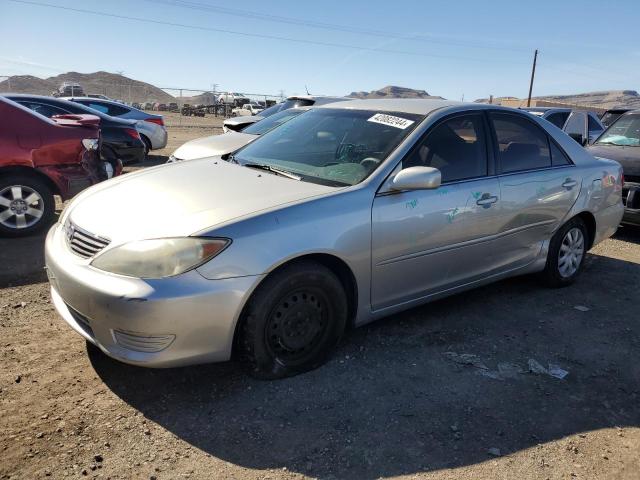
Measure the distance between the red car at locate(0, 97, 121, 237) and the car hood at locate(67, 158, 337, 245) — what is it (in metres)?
2.56

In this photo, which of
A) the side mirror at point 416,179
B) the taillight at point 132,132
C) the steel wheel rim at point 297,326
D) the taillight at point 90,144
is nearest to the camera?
the steel wheel rim at point 297,326

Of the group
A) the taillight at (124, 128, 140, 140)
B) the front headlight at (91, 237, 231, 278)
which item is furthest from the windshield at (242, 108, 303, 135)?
the front headlight at (91, 237, 231, 278)

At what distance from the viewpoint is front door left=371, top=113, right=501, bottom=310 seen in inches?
131

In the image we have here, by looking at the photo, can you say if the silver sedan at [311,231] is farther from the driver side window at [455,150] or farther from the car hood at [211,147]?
the car hood at [211,147]

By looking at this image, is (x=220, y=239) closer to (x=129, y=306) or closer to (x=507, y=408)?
(x=129, y=306)

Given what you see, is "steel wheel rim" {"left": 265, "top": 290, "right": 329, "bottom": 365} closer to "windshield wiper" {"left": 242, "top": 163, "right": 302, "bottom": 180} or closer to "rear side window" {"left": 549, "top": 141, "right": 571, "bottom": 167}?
"windshield wiper" {"left": 242, "top": 163, "right": 302, "bottom": 180}

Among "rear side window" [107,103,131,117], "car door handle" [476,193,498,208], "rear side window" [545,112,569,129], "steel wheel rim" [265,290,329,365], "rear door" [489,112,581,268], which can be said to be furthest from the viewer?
"rear side window" [107,103,131,117]

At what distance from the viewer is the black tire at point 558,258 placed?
4.66 metres

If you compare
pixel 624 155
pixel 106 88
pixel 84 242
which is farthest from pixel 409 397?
pixel 106 88

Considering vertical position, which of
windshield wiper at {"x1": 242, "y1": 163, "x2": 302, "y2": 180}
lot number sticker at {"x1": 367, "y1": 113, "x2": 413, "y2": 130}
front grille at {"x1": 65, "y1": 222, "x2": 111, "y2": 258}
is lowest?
front grille at {"x1": 65, "y1": 222, "x2": 111, "y2": 258}

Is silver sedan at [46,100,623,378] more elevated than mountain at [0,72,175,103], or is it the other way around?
mountain at [0,72,175,103]

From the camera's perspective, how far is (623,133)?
785cm

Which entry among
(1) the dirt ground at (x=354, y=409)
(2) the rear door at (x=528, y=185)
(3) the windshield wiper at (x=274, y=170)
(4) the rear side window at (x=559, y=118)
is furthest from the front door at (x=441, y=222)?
(4) the rear side window at (x=559, y=118)

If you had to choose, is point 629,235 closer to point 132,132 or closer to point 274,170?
point 274,170
